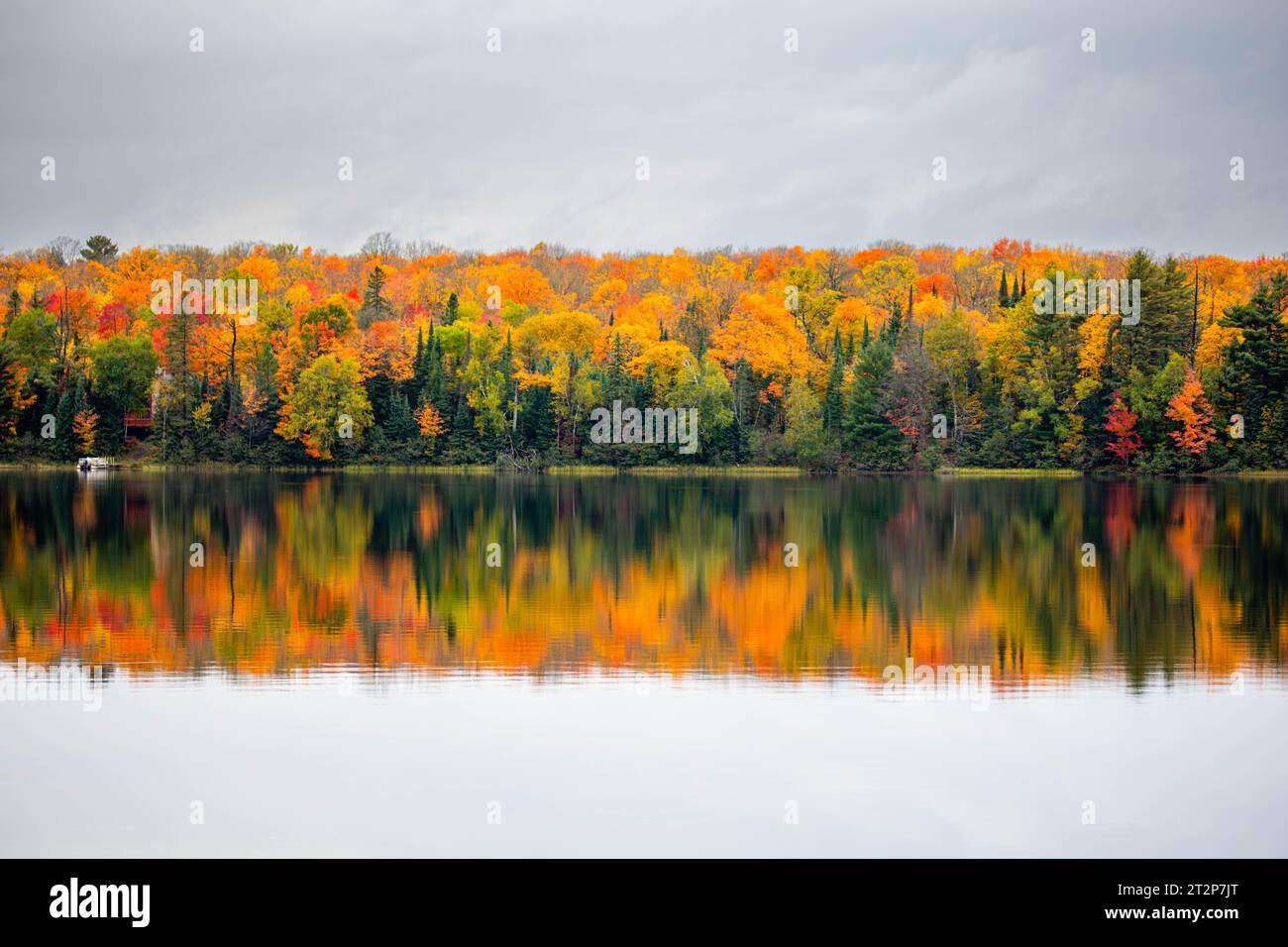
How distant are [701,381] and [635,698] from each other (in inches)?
2521

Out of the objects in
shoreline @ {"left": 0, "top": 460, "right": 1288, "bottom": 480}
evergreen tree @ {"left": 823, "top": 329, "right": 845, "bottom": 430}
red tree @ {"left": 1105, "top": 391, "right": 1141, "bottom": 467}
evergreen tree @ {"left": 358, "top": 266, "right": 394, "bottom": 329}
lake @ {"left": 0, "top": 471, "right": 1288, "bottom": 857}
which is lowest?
lake @ {"left": 0, "top": 471, "right": 1288, "bottom": 857}

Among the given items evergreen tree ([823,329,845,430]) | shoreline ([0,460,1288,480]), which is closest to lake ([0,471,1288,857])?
shoreline ([0,460,1288,480])

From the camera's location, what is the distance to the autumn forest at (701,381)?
7194 centimetres

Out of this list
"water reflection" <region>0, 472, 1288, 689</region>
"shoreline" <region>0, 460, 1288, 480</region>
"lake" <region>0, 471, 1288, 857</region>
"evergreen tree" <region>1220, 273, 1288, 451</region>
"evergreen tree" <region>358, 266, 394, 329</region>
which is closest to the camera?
"lake" <region>0, 471, 1288, 857</region>

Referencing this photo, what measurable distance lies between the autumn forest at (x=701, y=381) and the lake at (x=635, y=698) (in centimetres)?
4587

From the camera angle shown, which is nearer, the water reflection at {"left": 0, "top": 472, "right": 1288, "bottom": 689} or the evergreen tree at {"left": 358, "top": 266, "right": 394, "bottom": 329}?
the water reflection at {"left": 0, "top": 472, "right": 1288, "bottom": 689}

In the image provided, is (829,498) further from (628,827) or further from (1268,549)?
(628,827)

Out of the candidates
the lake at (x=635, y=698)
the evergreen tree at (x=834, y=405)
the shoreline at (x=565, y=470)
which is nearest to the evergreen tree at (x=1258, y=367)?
the shoreline at (x=565, y=470)

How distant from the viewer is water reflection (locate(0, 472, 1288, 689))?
53.8ft

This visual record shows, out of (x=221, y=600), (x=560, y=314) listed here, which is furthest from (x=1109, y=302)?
(x=221, y=600)

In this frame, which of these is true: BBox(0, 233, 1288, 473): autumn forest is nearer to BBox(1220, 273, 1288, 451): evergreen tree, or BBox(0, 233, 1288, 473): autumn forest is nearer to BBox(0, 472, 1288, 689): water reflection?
BBox(1220, 273, 1288, 451): evergreen tree

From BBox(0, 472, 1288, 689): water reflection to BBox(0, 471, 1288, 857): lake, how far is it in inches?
4.0

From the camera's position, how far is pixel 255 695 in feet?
47.2

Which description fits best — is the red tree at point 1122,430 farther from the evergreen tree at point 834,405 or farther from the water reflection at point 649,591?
the water reflection at point 649,591
